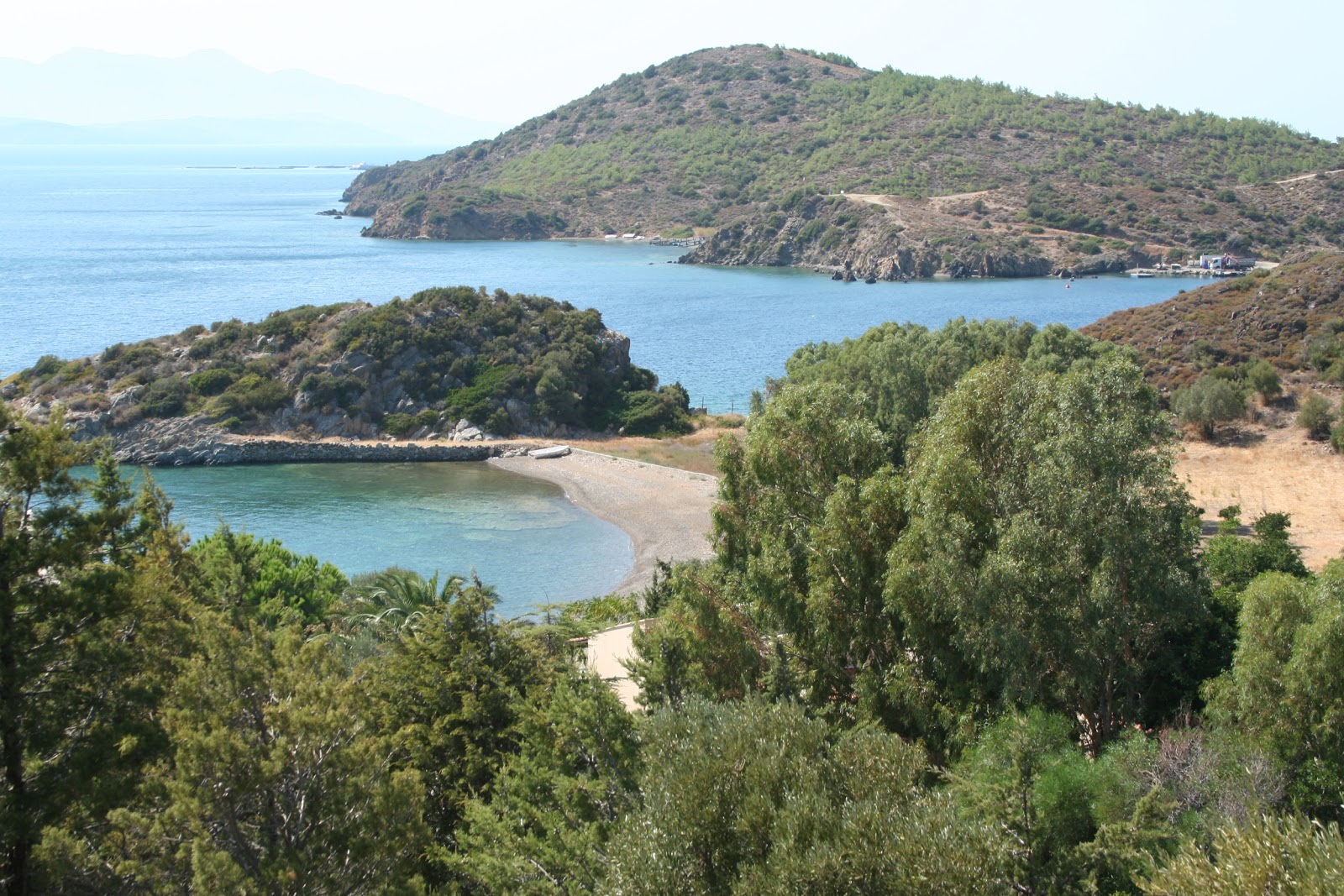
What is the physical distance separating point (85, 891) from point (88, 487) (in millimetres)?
4537

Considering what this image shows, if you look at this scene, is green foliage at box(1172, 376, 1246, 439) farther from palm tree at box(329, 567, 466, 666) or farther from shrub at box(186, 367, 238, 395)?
shrub at box(186, 367, 238, 395)

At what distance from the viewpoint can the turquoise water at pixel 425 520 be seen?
37719mm

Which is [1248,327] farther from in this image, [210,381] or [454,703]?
[210,381]

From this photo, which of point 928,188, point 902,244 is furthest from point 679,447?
point 928,188

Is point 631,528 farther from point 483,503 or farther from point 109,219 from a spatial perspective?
point 109,219

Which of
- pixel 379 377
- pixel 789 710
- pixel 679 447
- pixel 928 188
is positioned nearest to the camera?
pixel 789 710

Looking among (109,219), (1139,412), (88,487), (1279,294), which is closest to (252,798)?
(88,487)

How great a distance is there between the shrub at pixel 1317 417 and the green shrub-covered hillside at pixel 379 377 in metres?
29.4

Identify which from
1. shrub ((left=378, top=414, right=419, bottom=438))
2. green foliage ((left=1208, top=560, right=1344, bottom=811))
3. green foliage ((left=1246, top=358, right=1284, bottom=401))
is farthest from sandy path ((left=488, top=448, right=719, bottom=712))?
green foliage ((left=1246, top=358, right=1284, bottom=401))

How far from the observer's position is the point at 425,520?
4412 cm

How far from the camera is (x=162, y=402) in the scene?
55750 mm

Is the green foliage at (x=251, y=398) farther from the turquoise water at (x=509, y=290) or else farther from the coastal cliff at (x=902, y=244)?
the coastal cliff at (x=902, y=244)

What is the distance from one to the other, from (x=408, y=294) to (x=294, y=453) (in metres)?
51.2

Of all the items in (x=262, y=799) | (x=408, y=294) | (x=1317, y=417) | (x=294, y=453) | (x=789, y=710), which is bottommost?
(x=294, y=453)
